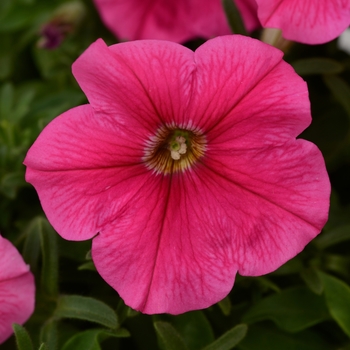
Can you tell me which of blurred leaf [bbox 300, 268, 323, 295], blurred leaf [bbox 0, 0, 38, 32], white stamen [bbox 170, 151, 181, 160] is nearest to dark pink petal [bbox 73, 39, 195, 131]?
white stamen [bbox 170, 151, 181, 160]

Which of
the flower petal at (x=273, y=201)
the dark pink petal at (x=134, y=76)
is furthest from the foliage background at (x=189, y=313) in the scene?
the dark pink petal at (x=134, y=76)

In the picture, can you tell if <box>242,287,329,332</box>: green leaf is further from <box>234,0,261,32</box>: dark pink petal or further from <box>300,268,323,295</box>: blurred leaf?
<box>234,0,261,32</box>: dark pink petal

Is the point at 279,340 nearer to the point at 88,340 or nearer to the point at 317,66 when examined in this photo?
the point at 88,340

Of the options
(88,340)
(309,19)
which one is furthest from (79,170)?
(309,19)

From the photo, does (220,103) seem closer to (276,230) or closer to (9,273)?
(276,230)

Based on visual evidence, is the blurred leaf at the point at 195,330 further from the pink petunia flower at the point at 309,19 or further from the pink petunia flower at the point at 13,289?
the pink petunia flower at the point at 309,19

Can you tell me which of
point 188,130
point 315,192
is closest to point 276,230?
point 315,192
